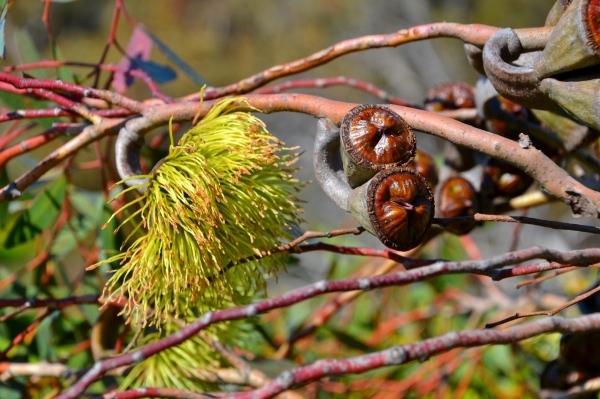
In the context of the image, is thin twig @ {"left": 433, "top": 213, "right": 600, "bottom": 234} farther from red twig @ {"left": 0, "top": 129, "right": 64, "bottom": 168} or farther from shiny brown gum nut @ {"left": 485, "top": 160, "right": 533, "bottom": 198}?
red twig @ {"left": 0, "top": 129, "right": 64, "bottom": 168}

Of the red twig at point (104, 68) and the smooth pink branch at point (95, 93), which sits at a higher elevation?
the red twig at point (104, 68)

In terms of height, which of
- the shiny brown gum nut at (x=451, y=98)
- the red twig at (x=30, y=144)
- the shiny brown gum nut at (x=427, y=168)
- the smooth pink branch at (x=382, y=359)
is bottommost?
the smooth pink branch at (x=382, y=359)

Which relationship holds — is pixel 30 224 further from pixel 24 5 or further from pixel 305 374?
pixel 24 5

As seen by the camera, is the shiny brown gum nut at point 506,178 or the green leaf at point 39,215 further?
the green leaf at point 39,215

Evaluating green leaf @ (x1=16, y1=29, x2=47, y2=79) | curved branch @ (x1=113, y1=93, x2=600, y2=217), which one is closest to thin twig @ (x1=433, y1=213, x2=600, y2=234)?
curved branch @ (x1=113, y1=93, x2=600, y2=217)

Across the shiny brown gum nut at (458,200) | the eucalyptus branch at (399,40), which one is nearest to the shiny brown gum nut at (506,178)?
the shiny brown gum nut at (458,200)

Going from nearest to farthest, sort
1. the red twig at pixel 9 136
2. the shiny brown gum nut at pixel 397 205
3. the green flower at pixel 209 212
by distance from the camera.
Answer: the shiny brown gum nut at pixel 397 205 < the green flower at pixel 209 212 < the red twig at pixel 9 136

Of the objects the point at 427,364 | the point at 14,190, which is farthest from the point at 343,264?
the point at 14,190

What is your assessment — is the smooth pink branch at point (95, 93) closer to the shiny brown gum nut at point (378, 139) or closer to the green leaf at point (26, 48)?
the shiny brown gum nut at point (378, 139)
